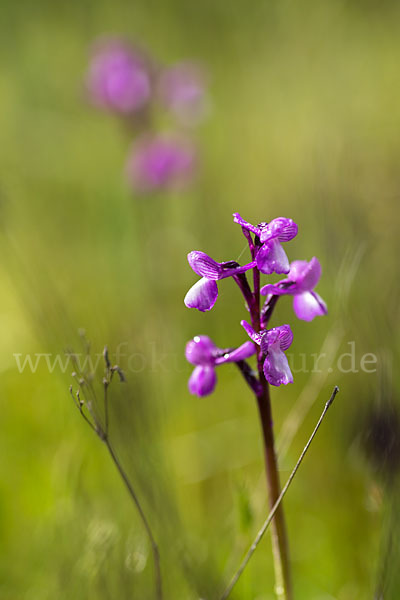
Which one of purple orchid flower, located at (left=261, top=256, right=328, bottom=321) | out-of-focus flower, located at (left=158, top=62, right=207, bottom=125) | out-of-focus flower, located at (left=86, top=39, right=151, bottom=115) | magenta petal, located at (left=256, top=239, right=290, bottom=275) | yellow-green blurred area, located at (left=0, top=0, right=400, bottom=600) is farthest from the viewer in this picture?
out-of-focus flower, located at (left=158, top=62, right=207, bottom=125)

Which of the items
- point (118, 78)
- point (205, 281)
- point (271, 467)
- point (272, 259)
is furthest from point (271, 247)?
point (118, 78)

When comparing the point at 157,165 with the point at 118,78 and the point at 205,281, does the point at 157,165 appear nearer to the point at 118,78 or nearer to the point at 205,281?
the point at 118,78

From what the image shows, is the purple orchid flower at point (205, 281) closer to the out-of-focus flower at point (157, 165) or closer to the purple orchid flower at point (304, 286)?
the purple orchid flower at point (304, 286)

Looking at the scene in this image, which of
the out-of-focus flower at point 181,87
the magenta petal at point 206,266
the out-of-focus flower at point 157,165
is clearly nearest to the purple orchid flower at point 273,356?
the magenta petal at point 206,266

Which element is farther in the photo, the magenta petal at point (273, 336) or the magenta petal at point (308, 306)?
the magenta petal at point (308, 306)

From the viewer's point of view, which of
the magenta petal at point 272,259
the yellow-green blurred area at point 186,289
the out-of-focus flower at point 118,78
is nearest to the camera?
the magenta petal at point 272,259

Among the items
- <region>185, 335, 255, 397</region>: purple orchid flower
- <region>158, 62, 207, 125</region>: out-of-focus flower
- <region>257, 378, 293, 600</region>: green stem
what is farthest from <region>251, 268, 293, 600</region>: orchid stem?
<region>158, 62, 207, 125</region>: out-of-focus flower

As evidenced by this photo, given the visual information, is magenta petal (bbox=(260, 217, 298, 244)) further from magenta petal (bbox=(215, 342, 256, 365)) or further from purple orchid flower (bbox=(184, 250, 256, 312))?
magenta petal (bbox=(215, 342, 256, 365))
